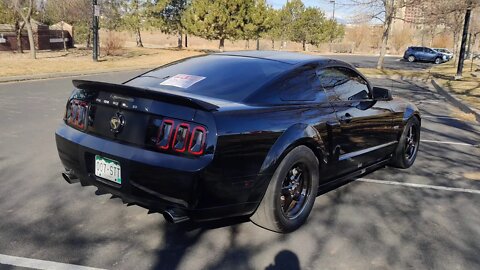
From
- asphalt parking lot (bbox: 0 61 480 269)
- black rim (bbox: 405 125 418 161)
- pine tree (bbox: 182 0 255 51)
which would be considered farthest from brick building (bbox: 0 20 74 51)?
black rim (bbox: 405 125 418 161)

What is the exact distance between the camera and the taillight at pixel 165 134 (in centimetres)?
319

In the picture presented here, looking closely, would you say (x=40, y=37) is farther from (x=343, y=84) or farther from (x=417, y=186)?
(x=417, y=186)

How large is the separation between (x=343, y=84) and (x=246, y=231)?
1914 mm

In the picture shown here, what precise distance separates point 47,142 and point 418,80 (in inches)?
796

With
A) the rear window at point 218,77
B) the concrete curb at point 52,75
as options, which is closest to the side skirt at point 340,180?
the rear window at point 218,77

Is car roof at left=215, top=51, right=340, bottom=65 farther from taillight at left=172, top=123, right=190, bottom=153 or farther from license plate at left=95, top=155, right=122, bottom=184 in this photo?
license plate at left=95, top=155, right=122, bottom=184

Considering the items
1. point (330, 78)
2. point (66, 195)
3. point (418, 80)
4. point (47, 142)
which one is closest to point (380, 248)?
point (330, 78)

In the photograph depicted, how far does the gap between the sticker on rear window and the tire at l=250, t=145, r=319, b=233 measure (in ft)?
3.65

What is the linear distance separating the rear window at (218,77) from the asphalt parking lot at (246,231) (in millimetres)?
1170

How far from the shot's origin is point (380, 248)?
3.64 m

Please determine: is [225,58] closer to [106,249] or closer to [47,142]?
[106,249]

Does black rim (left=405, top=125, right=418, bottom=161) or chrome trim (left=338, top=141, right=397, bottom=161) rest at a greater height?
chrome trim (left=338, top=141, right=397, bottom=161)

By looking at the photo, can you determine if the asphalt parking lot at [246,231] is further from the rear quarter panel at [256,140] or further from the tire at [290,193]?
the rear quarter panel at [256,140]

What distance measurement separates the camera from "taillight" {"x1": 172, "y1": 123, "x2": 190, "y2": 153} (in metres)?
3.15
